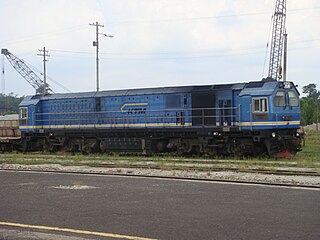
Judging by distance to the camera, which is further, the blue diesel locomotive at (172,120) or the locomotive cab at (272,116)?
the blue diesel locomotive at (172,120)

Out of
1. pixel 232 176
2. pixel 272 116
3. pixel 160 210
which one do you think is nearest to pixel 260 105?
pixel 272 116

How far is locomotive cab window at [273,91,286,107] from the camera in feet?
70.8

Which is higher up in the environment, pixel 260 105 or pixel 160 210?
pixel 260 105

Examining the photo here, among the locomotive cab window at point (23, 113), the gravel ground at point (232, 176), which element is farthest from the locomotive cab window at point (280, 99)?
the locomotive cab window at point (23, 113)

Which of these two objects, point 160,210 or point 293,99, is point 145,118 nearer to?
point 293,99

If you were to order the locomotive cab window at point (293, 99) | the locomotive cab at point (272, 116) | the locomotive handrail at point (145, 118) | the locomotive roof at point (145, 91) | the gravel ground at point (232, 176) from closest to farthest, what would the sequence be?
the gravel ground at point (232, 176)
the locomotive cab at point (272, 116)
the locomotive cab window at point (293, 99)
the locomotive handrail at point (145, 118)
the locomotive roof at point (145, 91)

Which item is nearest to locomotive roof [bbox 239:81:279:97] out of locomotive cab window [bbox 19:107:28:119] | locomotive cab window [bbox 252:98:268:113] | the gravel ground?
locomotive cab window [bbox 252:98:268:113]

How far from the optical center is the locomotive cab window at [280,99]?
21.6 metres

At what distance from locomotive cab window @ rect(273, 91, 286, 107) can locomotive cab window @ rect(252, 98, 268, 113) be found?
0.45 meters

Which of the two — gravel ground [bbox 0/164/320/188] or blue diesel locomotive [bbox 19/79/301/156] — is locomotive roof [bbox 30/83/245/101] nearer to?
blue diesel locomotive [bbox 19/79/301/156]

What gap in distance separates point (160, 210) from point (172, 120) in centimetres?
1541

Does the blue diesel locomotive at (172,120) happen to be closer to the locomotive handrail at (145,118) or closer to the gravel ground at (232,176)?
the locomotive handrail at (145,118)

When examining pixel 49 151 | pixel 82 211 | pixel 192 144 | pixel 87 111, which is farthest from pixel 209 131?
pixel 82 211

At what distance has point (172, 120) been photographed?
24.2 metres
